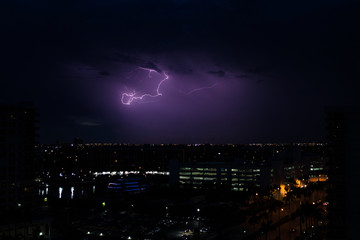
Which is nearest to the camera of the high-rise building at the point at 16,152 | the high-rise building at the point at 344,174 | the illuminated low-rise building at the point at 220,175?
the high-rise building at the point at 344,174

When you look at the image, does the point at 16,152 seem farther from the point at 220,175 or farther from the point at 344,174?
the point at 220,175

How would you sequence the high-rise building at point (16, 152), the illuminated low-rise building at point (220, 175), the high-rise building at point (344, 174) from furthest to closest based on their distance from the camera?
the illuminated low-rise building at point (220, 175) < the high-rise building at point (16, 152) < the high-rise building at point (344, 174)

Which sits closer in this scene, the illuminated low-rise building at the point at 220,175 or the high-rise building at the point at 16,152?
the high-rise building at the point at 16,152

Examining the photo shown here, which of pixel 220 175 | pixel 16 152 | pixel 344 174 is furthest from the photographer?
pixel 220 175

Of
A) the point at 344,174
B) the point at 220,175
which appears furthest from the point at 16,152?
the point at 220,175

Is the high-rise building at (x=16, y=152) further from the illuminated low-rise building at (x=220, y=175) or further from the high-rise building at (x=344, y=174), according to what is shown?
the illuminated low-rise building at (x=220, y=175)

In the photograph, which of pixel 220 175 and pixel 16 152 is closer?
pixel 16 152

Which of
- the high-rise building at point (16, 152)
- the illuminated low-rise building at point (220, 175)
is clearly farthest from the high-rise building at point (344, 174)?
the illuminated low-rise building at point (220, 175)

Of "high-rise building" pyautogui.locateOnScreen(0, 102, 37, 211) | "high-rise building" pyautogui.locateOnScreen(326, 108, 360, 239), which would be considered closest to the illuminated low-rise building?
"high-rise building" pyautogui.locateOnScreen(0, 102, 37, 211)

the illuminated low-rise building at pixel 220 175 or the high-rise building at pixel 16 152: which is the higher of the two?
the high-rise building at pixel 16 152

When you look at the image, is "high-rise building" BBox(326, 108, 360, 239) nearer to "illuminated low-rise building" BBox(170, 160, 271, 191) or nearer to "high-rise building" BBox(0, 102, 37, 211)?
"high-rise building" BBox(0, 102, 37, 211)
